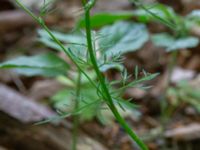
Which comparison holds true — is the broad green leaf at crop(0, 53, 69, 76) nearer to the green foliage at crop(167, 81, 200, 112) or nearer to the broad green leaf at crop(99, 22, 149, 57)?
the broad green leaf at crop(99, 22, 149, 57)

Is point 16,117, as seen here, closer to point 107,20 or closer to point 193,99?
point 107,20

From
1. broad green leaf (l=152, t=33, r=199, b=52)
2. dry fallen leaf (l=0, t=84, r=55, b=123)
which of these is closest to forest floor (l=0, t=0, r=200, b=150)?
dry fallen leaf (l=0, t=84, r=55, b=123)

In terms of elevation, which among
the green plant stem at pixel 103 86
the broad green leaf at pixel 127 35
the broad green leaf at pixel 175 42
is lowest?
the green plant stem at pixel 103 86

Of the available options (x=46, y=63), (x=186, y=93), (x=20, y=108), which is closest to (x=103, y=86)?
(x=46, y=63)

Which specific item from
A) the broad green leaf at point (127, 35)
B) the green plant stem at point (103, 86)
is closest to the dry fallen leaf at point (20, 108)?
the broad green leaf at point (127, 35)

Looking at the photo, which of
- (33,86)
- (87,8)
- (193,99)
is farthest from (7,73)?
(87,8)

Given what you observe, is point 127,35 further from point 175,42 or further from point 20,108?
point 20,108

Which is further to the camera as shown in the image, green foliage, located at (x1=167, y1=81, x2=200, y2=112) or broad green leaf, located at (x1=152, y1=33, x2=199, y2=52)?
green foliage, located at (x1=167, y1=81, x2=200, y2=112)

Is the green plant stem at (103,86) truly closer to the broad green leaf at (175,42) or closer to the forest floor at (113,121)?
the forest floor at (113,121)
